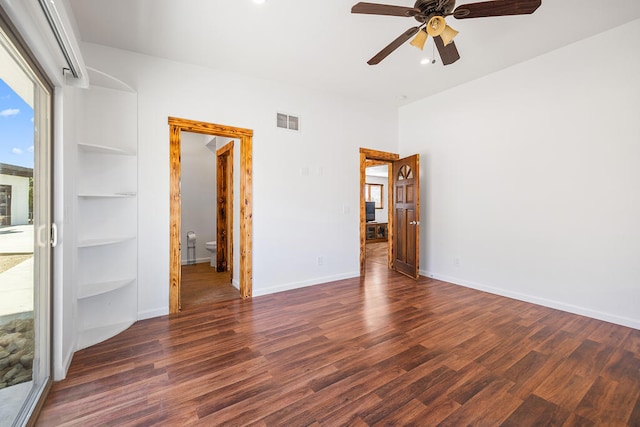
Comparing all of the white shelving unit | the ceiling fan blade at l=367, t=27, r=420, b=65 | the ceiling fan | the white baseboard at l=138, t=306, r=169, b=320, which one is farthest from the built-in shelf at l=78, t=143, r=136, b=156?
the ceiling fan blade at l=367, t=27, r=420, b=65

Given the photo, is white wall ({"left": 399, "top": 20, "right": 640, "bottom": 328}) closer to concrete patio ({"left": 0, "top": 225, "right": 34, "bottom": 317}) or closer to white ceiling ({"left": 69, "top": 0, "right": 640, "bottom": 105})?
white ceiling ({"left": 69, "top": 0, "right": 640, "bottom": 105})

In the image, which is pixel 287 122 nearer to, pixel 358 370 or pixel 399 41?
pixel 399 41

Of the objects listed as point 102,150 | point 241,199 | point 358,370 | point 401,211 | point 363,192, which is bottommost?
point 358,370

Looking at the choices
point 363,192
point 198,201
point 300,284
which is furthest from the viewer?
point 198,201

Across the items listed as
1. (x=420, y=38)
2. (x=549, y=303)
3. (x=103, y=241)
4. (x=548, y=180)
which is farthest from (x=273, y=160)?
(x=549, y=303)

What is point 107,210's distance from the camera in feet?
9.30

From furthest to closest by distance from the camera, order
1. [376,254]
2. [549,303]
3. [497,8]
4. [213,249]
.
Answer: [376,254]
[213,249]
[549,303]
[497,8]

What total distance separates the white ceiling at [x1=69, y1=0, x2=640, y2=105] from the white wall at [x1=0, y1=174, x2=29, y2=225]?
1789mm

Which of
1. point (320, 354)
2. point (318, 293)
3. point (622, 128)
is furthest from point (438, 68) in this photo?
point (320, 354)

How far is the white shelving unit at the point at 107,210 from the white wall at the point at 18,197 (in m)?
1.06

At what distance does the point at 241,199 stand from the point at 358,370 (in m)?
2.52

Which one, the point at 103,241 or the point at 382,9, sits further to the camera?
the point at 103,241

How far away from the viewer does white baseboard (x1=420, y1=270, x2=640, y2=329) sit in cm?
282

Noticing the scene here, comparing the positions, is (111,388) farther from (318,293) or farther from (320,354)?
(318,293)
